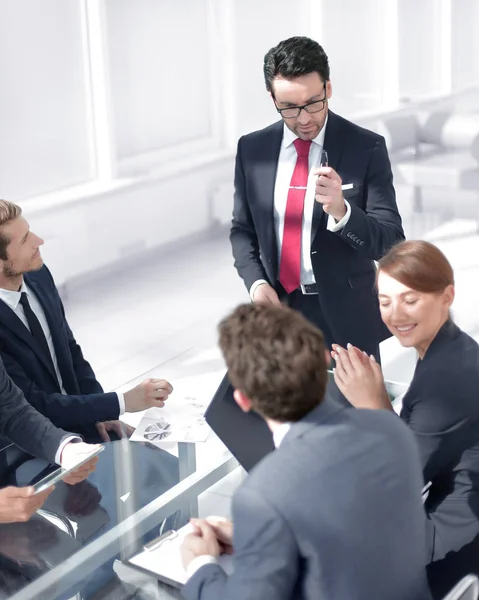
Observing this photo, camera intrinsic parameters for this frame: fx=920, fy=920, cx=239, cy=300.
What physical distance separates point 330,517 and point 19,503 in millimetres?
1006

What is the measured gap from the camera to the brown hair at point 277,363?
1.54m

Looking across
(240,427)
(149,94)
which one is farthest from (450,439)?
(149,94)

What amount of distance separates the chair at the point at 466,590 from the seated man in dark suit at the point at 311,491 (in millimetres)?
67

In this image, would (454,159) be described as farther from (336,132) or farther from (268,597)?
(268,597)

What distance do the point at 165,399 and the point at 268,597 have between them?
1.31m

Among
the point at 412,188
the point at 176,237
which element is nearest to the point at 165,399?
the point at 176,237

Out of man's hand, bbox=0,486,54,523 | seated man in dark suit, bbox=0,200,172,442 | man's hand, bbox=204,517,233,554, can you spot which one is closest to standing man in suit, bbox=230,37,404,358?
seated man in dark suit, bbox=0,200,172,442

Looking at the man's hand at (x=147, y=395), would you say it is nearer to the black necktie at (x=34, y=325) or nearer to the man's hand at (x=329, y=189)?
the black necktie at (x=34, y=325)

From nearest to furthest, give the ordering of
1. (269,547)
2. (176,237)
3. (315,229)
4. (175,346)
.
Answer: (269,547) < (315,229) < (175,346) < (176,237)

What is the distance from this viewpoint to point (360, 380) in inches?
87.4

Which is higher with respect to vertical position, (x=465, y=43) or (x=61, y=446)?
(x=465, y=43)

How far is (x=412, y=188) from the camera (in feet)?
26.5

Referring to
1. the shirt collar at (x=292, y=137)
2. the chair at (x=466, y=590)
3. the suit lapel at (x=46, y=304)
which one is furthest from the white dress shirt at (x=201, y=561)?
the shirt collar at (x=292, y=137)

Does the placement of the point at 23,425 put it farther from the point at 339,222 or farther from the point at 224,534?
the point at 339,222
